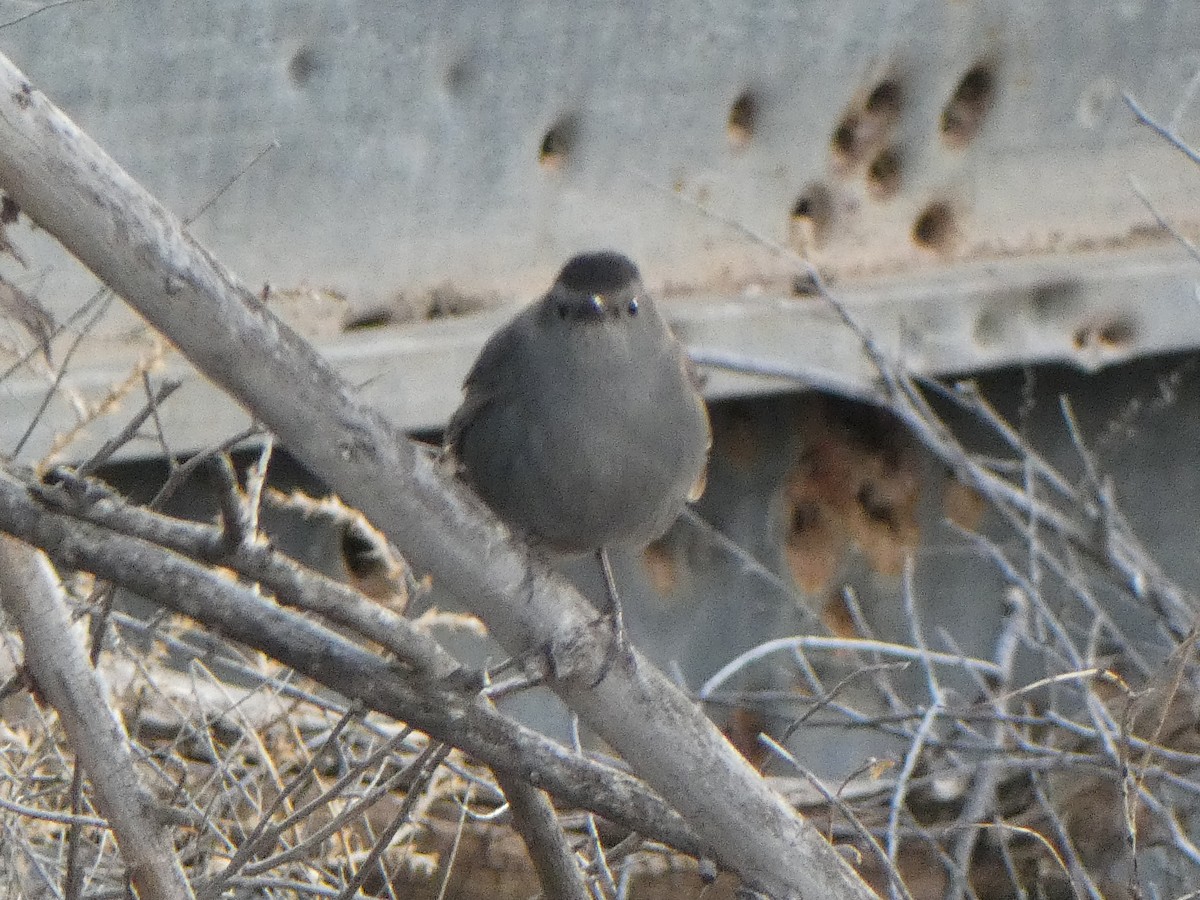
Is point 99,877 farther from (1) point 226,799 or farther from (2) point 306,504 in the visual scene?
(2) point 306,504

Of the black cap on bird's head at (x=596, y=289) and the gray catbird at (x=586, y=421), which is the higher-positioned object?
the black cap on bird's head at (x=596, y=289)

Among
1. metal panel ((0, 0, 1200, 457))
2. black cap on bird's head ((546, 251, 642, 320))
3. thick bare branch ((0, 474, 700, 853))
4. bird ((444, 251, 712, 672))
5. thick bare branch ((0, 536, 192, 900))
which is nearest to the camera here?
thick bare branch ((0, 474, 700, 853))

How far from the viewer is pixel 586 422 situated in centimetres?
Result: 287

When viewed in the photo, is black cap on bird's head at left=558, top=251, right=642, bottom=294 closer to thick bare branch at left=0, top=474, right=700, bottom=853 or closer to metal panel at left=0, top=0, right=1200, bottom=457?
thick bare branch at left=0, top=474, right=700, bottom=853

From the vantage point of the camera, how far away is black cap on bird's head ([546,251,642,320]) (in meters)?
2.98

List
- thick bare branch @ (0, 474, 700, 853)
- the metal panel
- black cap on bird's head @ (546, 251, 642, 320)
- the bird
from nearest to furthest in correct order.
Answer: thick bare branch @ (0, 474, 700, 853), the bird, black cap on bird's head @ (546, 251, 642, 320), the metal panel

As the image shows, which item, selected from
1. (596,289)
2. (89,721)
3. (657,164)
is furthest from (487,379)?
(657,164)

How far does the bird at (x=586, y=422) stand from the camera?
9.40 feet

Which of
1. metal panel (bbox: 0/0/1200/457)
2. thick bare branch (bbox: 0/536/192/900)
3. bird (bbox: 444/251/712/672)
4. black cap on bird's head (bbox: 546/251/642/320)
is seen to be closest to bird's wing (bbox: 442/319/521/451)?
bird (bbox: 444/251/712/672)

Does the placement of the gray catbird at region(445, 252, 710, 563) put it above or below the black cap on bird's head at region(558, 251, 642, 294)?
below

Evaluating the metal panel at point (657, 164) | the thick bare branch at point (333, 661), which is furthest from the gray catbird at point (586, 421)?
the metal panel at point (657, 164)

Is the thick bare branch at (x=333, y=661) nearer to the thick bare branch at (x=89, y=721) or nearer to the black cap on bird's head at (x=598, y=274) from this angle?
the thick bare branch at (x=89, y=721)

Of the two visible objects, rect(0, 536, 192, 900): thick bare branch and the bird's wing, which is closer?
rect(0, 536, 192, 900): thick bare branch

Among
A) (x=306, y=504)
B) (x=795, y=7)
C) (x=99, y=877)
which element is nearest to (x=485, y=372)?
(x=306, y=504)
